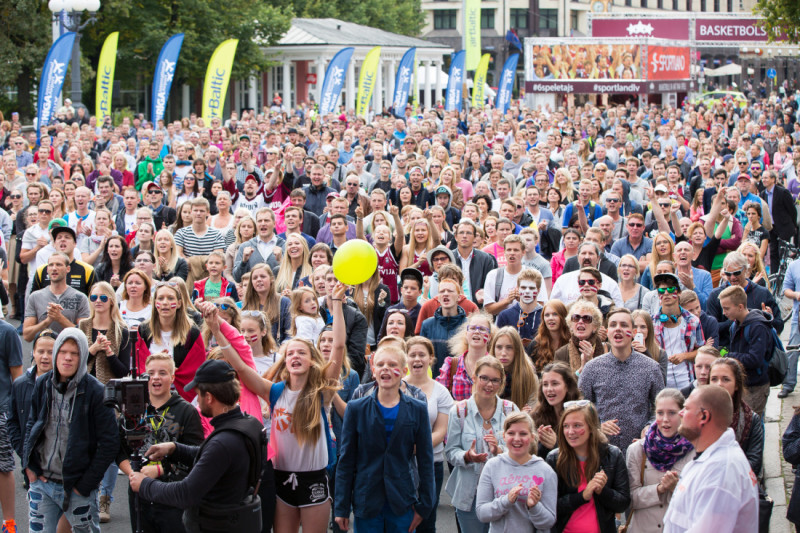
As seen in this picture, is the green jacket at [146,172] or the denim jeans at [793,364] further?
the green jacket at [146,172]

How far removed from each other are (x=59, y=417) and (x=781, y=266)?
9.90m

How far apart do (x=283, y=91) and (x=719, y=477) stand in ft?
175

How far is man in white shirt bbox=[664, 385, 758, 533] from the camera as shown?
462 centimetres

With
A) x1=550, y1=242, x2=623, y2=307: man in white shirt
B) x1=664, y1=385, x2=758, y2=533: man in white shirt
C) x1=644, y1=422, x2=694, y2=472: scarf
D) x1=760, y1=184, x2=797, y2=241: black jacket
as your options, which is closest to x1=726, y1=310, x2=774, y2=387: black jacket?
x1=550, y1=242, x2=623, y2=307: man in white shirt

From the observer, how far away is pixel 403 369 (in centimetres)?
599

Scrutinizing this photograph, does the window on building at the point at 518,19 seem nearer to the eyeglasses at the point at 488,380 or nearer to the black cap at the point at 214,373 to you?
the eyeglasses at the point at 488,380

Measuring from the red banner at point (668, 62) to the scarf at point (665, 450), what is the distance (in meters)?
40.0

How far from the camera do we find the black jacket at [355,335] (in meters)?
8.11

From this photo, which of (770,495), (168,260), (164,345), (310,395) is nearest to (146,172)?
(168,260)

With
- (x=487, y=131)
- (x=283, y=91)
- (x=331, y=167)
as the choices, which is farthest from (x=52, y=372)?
(x=283, y=91)

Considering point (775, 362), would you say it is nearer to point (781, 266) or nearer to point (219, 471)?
point (219, 471)

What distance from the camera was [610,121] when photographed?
29609 millimetres

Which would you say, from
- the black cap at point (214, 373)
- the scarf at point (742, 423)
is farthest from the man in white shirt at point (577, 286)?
the black cap at point (214, 373)

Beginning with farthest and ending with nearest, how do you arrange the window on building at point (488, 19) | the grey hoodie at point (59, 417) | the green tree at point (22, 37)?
the window on building at point (488, 19) → the green tree at point (22, 37) → the grey hoodie at point (59, 417)
